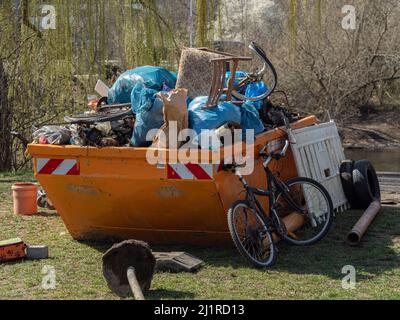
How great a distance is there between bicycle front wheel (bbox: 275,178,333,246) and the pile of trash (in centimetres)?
72

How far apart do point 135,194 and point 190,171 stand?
0.66 metres

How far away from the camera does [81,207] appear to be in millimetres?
7656

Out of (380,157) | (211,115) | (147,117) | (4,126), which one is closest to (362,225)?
(211,115)

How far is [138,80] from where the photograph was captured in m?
8.16

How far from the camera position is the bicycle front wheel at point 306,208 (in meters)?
7.80

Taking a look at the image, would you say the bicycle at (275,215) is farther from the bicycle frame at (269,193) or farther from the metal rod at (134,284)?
the metal rod at (134,284)

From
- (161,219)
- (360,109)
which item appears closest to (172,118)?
(161,219)

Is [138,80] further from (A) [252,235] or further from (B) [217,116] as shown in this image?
(A) [252,235]

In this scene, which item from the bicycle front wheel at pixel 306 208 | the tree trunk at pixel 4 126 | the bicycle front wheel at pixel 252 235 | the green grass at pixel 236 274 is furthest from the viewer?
the tree trunk at pixel 4 126

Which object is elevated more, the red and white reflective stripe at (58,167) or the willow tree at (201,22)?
the willow tree at (201,22)

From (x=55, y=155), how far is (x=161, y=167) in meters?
1.13

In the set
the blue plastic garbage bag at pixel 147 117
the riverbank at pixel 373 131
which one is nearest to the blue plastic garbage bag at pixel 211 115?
the blue plastic garbage bag at pixel 147 117

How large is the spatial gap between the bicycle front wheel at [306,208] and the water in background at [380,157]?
13.8 metres

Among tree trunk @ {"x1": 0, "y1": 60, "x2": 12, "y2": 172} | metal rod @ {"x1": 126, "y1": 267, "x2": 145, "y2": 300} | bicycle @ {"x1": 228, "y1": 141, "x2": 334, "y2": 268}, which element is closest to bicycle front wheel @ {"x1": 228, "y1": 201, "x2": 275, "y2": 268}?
bicycle @ {"x1": 228, "y1": 141, "x2": 334, "y2": 268}
